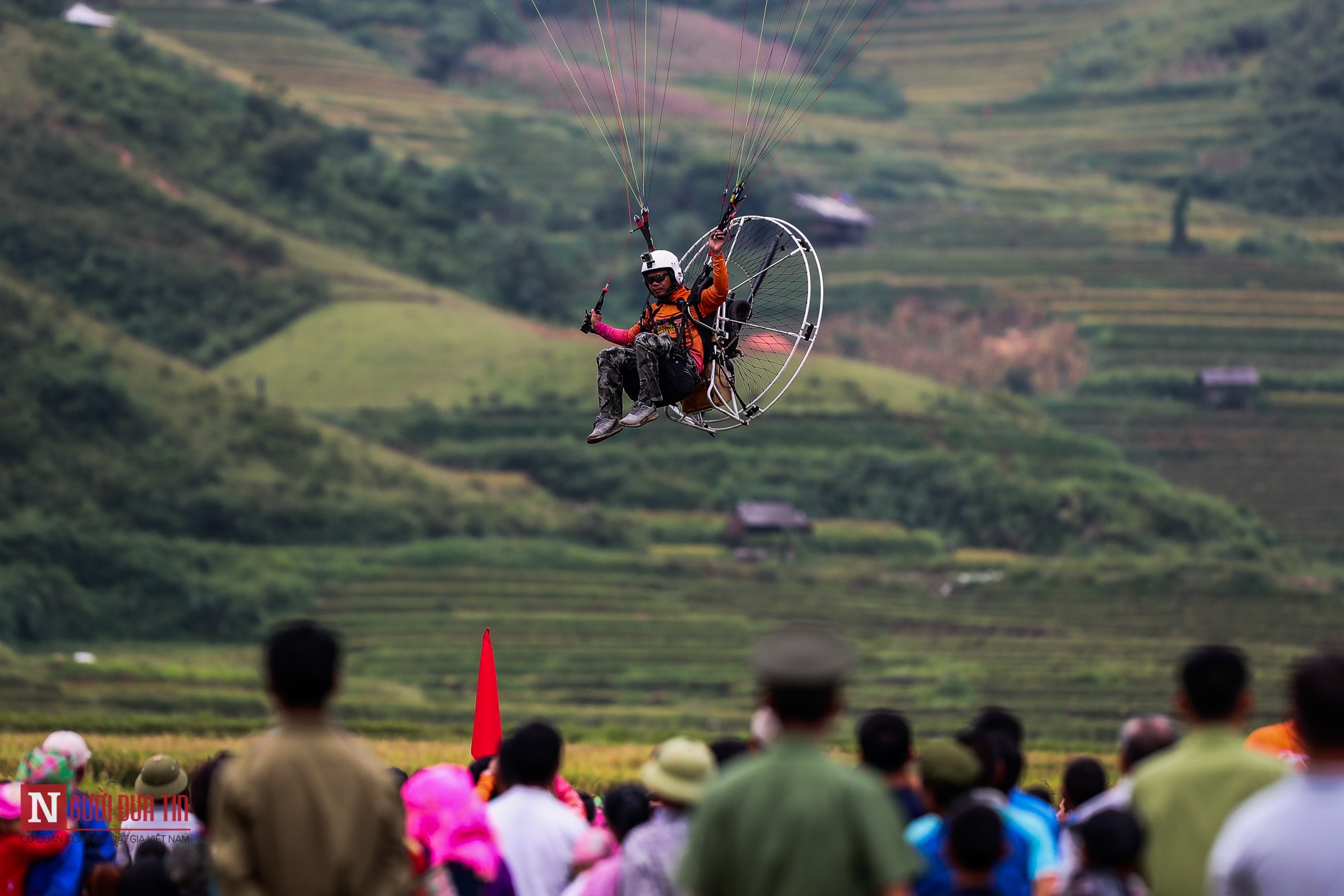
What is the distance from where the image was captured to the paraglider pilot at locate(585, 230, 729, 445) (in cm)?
1445

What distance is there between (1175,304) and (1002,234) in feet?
42.1

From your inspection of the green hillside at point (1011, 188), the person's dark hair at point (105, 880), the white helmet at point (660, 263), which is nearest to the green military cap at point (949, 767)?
the person's dark hair at point (105, 880)

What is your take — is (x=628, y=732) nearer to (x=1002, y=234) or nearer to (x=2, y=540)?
(x=2, y=540)

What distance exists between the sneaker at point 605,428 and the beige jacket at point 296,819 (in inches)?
340

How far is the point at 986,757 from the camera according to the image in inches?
286

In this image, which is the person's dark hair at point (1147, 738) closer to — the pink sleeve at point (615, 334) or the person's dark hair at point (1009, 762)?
the person's dark hair at point (1009, 762)

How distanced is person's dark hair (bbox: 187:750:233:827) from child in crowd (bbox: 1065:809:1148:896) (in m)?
3.11

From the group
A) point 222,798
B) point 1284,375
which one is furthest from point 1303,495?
point 222,798

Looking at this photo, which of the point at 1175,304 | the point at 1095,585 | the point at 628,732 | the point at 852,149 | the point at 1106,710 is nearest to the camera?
the point at 628,732

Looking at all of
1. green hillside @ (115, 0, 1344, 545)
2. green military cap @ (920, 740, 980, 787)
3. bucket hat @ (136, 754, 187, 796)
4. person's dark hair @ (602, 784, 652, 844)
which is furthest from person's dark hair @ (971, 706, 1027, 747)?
green hillside @ (115, 0, 1344, 545)

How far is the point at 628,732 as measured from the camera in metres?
35.6

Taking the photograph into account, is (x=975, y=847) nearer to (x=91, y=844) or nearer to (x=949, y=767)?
(x=949, y=767)

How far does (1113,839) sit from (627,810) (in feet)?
7.27

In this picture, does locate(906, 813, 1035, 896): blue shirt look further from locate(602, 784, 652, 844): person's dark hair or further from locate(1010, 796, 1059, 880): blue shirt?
locate(602, 784, 652, 844): person's dark hair
